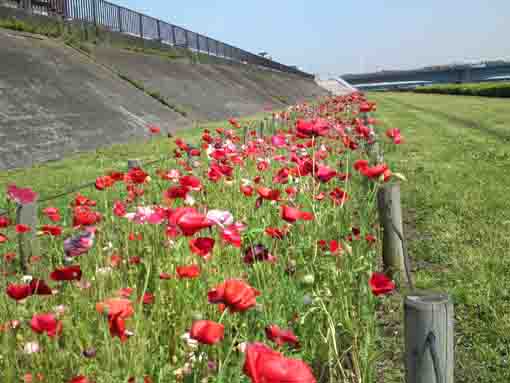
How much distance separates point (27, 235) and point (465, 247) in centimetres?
347

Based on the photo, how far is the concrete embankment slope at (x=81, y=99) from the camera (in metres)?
8.95

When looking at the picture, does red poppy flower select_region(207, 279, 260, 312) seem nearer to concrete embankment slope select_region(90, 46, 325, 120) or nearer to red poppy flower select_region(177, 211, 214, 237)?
red poppy flower select_region(177, 211, 214, 237)

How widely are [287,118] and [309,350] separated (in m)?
9.93

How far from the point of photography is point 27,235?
369 centimetres

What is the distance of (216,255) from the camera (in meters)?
2.84

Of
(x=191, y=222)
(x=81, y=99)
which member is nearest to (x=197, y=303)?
(x=191, y=222)

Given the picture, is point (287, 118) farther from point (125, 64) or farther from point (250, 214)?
point (250, 214)

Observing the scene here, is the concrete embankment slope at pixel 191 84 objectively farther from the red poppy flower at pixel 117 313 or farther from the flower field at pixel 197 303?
the red poppy flower at pixel 117 313

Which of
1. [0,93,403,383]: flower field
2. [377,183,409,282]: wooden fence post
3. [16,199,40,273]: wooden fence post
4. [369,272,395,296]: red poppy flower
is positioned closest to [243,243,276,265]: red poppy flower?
[0,93,403,383]: flower field

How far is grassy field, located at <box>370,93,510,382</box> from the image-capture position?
2770mm

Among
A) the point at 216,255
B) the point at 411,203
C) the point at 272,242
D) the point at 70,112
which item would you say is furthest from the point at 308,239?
the point at 70,112

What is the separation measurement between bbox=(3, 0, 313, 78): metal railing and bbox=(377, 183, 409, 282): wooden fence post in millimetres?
15520

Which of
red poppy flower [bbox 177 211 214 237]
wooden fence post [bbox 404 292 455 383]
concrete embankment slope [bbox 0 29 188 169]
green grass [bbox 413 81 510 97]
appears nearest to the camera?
wooden fence post [bbox 404 292 455 383]

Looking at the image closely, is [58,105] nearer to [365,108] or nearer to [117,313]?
[365,108]
